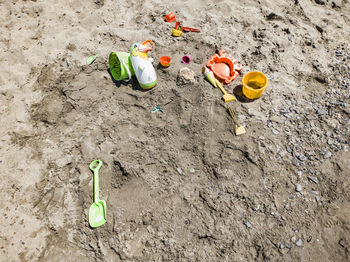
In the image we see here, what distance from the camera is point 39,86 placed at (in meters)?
2.60

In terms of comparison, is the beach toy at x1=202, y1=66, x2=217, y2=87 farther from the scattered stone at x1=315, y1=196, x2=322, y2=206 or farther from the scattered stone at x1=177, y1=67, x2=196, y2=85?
the scattered stone at x1=315, y1=196, x2=322, y2=206

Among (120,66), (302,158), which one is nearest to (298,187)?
(302,158)

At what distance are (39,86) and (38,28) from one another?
1.06 m

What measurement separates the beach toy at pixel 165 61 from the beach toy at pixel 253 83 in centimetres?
87

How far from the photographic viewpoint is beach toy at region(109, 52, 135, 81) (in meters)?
2.42

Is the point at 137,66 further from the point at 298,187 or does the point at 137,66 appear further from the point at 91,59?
the point at 298,187

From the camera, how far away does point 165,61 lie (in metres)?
2.61

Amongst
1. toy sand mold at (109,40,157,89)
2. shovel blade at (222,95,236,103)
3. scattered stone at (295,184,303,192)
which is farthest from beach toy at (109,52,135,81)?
scattered stone at (295,184,303,192)

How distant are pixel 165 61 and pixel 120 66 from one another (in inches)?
20.3

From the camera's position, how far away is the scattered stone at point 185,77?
2.43m

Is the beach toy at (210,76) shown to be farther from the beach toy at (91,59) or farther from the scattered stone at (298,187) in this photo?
the beach toy at (91,59)

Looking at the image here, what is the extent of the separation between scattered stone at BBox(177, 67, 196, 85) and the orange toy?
0.26 meters

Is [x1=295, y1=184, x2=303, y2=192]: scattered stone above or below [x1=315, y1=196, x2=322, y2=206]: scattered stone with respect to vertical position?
above

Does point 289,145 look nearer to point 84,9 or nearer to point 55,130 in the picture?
point 55,130
